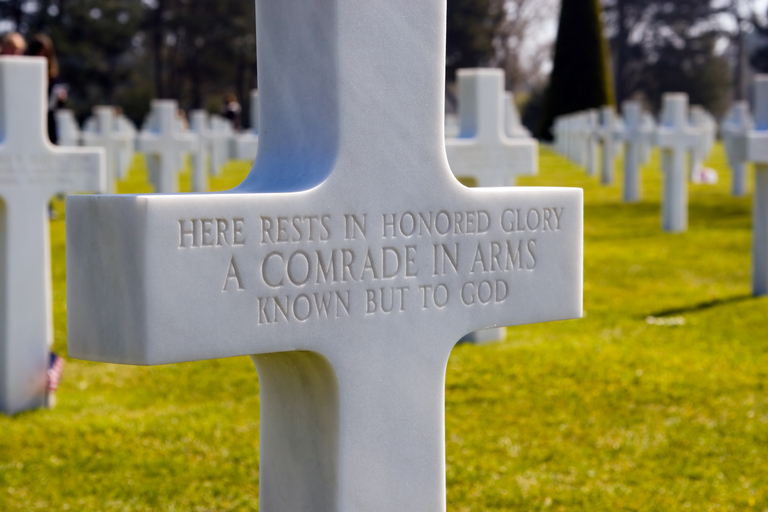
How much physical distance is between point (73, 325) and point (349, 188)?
0.59 m

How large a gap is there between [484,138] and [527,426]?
217cm

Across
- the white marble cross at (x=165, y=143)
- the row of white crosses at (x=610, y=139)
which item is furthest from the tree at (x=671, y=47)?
the white marble cross at (x=165, y=143)

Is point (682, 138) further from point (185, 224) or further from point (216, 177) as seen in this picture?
point (216, 177)

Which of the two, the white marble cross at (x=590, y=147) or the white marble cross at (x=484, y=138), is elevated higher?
the white marble cross at (x=484, y=138)

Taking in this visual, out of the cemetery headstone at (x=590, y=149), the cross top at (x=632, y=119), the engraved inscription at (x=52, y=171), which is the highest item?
the cross top at (x=632, y=119)

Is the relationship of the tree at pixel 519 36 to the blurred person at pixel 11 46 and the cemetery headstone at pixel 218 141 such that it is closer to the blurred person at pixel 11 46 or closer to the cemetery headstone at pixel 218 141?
the cemetery headstone at pixel 218 141

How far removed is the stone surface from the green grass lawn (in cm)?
144

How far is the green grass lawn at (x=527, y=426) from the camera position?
12.1 feet

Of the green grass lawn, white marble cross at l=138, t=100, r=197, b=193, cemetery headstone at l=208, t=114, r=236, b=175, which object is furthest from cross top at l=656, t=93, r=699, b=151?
cemetery headstone at l=208, t=114, r=236, b=175

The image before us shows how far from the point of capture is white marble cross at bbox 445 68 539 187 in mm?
6031

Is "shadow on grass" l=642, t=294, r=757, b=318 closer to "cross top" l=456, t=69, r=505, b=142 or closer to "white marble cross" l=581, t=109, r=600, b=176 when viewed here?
"cross top" l=456, t=69, r=505, b=142

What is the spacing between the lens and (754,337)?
6.19 m

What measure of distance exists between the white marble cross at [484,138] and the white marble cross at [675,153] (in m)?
4.93

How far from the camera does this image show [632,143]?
44.6 ft
